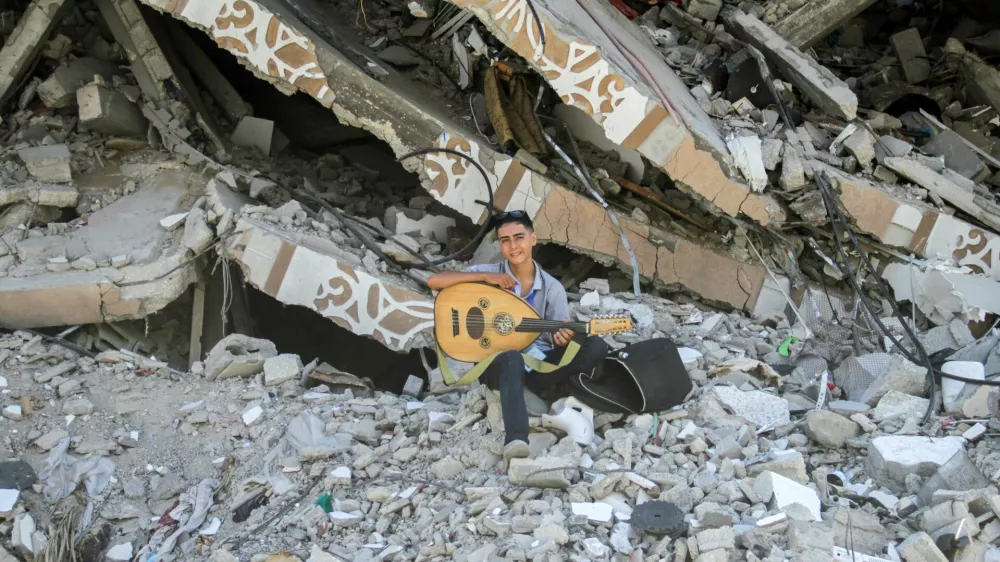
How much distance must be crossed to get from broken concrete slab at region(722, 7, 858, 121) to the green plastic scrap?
65.4 inches

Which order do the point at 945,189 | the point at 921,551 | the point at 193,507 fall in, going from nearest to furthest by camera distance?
the point at 921,551, the point at 193,507, the point at 945,189

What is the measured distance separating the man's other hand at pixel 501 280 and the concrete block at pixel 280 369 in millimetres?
1493

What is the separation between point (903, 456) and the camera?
4.15 meters

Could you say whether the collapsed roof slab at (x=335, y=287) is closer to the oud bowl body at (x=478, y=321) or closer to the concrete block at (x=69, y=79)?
the oud bowl body at (x=478, y=321)

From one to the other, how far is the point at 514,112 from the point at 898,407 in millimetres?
3298

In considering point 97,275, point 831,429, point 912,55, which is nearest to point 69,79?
point 97,275

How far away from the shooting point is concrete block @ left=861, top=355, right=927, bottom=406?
4.92m

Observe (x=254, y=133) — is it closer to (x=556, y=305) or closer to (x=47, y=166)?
(x=47, y=166)

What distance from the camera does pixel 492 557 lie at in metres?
3.59

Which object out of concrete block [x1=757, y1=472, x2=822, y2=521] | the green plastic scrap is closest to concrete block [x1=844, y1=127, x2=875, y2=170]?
the green plastic scrap

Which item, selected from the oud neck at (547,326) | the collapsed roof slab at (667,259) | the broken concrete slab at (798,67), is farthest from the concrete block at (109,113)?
the broken concrete slab at (798,67)

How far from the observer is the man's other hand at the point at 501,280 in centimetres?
487

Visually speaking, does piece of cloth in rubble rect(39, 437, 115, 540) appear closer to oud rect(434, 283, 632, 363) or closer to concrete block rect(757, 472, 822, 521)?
oud rect(434, 283, 632, 363)

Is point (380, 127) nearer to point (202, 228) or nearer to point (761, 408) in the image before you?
point (202, 228)
